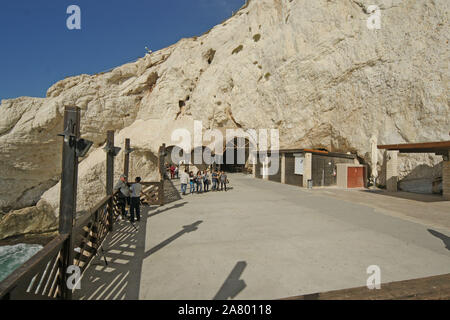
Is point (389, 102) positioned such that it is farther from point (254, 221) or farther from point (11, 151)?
point (11, 151)

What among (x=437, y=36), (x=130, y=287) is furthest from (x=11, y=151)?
(x=437, y=36)

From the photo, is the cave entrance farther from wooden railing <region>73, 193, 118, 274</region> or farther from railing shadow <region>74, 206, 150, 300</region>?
railing shadow <region>74, 206, 150, 300</region>

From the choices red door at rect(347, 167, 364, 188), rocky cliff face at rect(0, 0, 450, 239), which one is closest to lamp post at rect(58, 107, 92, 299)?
red door at rect(347, 167, 364, 188)

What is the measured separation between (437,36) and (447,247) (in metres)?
22.3

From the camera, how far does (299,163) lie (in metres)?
20.4

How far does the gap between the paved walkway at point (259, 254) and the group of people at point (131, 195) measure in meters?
0.48

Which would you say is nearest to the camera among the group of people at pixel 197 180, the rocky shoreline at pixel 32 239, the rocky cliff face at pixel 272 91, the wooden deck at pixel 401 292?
the wooden deck at pixel 401 292

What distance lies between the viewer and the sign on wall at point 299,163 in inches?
786

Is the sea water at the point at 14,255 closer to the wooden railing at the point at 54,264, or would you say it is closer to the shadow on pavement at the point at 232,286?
the wooden railing at the point at 54,264

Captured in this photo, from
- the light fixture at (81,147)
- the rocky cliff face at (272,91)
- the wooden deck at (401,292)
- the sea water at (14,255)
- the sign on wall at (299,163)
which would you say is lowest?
the sea water at (14,255)

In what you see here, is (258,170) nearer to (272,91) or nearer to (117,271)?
(272,91)

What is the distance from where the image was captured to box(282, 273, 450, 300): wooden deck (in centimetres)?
176

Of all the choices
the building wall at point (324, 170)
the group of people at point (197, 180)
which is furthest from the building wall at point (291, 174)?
the group of people at point (197, 180)

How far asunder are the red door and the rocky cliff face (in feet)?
5.56
